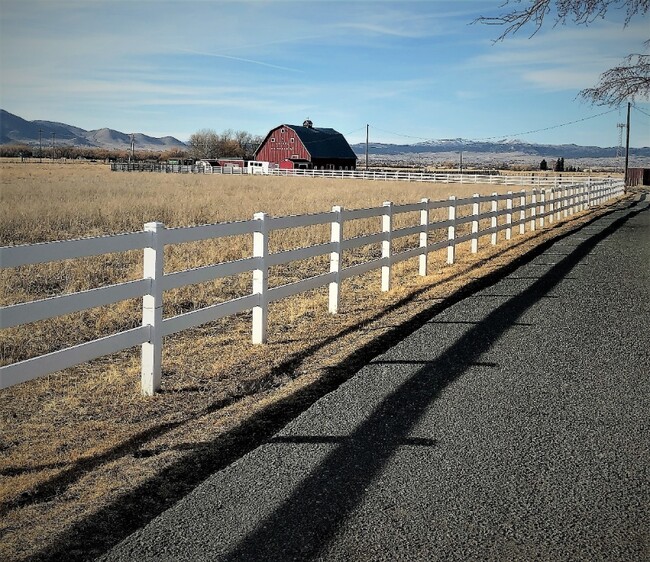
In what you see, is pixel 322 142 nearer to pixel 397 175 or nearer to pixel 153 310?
pixel 397 175

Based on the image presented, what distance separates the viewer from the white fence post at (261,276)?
7.70 m

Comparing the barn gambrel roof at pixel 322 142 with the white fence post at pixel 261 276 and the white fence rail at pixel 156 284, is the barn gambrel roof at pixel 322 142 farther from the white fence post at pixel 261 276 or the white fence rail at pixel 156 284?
the white fence post at pixel 261 276

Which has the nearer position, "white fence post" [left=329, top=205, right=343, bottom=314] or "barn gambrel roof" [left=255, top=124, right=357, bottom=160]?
"white fence post" [left=329, top=205, right=343, bottom=314]

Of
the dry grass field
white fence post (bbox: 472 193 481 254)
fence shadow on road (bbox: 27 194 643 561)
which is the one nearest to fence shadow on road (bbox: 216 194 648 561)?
fence shadow on road (bbox: 27 194 643 561)

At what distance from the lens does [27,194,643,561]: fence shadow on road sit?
11.7 feet

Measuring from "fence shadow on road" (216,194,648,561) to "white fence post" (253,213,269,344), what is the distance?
1868 mm

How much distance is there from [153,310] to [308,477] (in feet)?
7.73

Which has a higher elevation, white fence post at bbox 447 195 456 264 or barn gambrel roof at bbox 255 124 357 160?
barn gambrel roof at bbox 255 124 357 160

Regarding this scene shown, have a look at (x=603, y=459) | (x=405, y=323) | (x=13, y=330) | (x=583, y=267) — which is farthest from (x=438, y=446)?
(x=583, y=267)

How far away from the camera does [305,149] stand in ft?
306

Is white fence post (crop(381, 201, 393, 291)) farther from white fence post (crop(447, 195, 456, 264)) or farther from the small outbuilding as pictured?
the small outbuilding

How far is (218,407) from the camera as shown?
5852 mm

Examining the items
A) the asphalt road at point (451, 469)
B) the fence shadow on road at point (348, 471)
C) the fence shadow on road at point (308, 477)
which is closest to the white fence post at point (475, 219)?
the asphalt road at point (451, 469)

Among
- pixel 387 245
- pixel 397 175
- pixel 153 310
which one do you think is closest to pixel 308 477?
pixel 153 310
